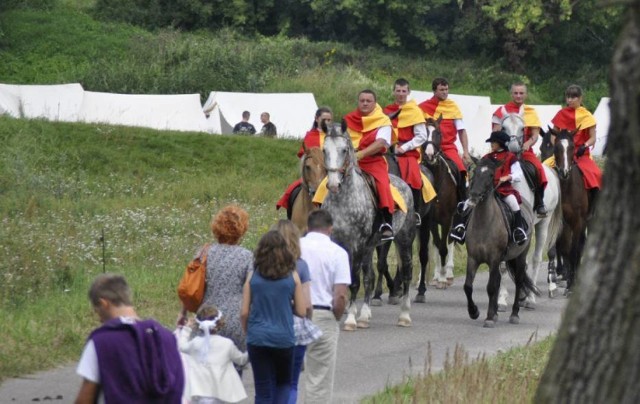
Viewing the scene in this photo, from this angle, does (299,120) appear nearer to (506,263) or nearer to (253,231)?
(253,231)

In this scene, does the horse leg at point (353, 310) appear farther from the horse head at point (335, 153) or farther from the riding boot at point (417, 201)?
the riding boot at point (417, 201)

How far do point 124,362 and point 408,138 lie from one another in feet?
37.2

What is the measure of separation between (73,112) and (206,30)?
891 inches

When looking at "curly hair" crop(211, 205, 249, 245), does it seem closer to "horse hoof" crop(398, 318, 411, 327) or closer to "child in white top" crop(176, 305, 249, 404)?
"child in white top" crop(176, 305, 249, 404)

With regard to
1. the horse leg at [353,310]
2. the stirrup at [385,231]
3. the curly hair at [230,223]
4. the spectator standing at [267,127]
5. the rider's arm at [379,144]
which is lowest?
the horse leg at [353,310]

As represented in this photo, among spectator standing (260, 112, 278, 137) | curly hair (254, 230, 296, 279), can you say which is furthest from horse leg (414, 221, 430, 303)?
spectator standing (260, 112, 278, 137)

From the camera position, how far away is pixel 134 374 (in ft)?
21.4

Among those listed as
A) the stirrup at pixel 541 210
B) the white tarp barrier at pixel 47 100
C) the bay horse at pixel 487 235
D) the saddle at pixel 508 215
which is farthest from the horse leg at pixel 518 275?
the white tarp barrier at pixel 47 100

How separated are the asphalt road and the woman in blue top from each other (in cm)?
185

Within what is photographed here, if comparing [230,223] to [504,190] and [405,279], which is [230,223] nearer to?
[405,279]

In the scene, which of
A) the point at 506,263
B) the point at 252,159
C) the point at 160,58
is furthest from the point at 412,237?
the point at 160,58

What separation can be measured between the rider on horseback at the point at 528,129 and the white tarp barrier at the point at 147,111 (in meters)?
19.0

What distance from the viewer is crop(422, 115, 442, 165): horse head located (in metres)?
18.5

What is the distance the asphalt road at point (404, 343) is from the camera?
11.7m
